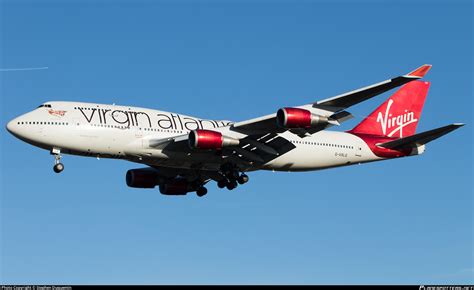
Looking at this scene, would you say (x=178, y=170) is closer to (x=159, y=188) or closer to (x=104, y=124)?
(x=159, y=188)

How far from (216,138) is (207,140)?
2.10 ft

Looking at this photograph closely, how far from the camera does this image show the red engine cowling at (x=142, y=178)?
192 feet

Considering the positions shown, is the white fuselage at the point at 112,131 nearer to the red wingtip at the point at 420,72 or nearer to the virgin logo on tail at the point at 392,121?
the virgin logo on tail at the point at 392,121

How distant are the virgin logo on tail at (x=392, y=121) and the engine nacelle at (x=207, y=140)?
14.3m

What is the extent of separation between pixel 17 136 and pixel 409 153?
25.3 metres

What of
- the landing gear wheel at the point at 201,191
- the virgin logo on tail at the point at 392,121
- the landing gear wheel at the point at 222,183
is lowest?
the landing gear wheel at the point at 222,183

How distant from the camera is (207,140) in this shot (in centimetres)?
4988

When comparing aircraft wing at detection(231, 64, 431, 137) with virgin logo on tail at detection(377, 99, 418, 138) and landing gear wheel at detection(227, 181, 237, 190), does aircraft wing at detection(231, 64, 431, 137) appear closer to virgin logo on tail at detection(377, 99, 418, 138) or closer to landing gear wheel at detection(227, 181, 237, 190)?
landing gear wheel at detection(227, 181, 237, 190)

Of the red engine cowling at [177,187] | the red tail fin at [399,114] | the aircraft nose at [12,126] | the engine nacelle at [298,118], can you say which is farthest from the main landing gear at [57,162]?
the red tail fin at [399,114]

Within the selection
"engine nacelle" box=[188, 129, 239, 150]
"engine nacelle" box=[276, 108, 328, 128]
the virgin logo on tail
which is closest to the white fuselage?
"engine nacelle" box=[188, 129, 239, 150]

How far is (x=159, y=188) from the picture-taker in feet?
196

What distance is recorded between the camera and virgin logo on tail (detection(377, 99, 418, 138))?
198ft

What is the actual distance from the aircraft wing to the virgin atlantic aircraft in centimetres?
5

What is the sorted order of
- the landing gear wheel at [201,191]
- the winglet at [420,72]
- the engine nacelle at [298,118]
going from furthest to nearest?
the landing gear wheel at [201,191], the engine nacelle at [298,118], the winglet at [420,72]
